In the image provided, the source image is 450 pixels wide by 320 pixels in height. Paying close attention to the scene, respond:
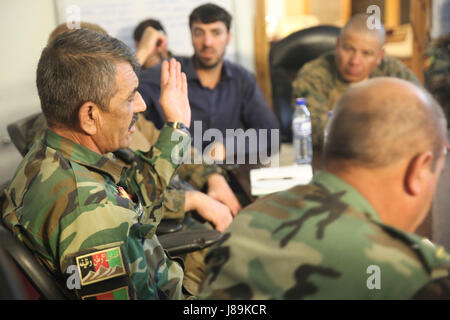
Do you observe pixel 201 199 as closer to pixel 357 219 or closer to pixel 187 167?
pixel 187 167

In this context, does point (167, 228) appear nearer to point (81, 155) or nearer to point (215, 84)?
point (81, 155)

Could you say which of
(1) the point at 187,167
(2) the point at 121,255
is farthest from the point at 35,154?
(1) the point at 187,167

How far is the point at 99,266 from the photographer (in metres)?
0.92

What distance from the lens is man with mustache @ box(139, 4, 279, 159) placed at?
8.02 ft

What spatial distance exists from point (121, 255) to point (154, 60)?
6.42 ft

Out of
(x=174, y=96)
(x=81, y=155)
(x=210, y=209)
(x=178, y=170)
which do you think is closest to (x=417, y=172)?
(x=81, y=155)

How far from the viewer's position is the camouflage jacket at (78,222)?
3.02 ft

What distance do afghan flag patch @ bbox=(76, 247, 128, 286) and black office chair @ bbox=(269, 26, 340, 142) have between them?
1855 millimetres

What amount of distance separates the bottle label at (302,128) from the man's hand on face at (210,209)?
22.5 inches

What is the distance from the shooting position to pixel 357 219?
66 centimetres

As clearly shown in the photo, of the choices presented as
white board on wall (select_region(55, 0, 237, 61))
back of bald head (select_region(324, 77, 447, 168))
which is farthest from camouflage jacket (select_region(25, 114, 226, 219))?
white board on wall (select_region(55, 0, 237, 61))

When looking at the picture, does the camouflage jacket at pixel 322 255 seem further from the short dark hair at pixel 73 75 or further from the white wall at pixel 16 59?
the white wall at pixel 16 59

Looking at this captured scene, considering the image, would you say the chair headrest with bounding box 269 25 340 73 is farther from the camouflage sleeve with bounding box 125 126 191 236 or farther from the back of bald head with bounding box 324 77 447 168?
the back of bald head with bounding box 324 77 447 168

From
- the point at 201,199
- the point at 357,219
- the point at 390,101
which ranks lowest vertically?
the point at 201,199
